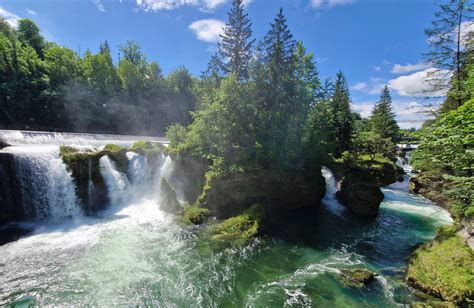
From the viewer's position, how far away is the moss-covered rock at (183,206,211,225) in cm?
1401

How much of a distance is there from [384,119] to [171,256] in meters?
48.4

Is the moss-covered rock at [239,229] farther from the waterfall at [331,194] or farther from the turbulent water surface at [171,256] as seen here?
the waterfall at [331,194]

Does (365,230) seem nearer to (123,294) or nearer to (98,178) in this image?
(123,294)

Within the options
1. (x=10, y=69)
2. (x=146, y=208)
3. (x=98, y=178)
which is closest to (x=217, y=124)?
(x=146, y=208)

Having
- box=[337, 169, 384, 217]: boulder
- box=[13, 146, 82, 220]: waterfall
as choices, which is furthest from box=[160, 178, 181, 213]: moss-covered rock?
box=[337, 169, 384, 217]: boulder

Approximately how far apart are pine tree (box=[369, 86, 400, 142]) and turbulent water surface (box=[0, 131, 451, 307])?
28475 millimetres

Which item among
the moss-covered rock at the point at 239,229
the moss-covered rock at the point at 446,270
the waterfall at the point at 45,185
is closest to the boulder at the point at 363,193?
the moss-covered rock at the point at 446,270

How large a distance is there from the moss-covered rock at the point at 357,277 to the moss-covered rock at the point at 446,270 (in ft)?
4.76

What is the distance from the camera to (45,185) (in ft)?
46.3

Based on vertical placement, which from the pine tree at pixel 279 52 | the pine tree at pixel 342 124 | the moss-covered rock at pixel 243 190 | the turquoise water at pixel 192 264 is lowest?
the turquoise water at pixel 192 264

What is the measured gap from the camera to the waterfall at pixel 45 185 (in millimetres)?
13594

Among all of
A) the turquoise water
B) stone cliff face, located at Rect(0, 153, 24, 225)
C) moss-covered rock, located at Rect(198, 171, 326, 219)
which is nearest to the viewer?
the turquoise water

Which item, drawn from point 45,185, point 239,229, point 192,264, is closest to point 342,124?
point 239,229

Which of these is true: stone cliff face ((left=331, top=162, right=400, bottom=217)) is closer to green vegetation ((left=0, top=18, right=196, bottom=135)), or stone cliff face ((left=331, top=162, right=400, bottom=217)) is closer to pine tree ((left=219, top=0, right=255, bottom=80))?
pine tree ((left=219, top=0, right=255, bottom=80))
